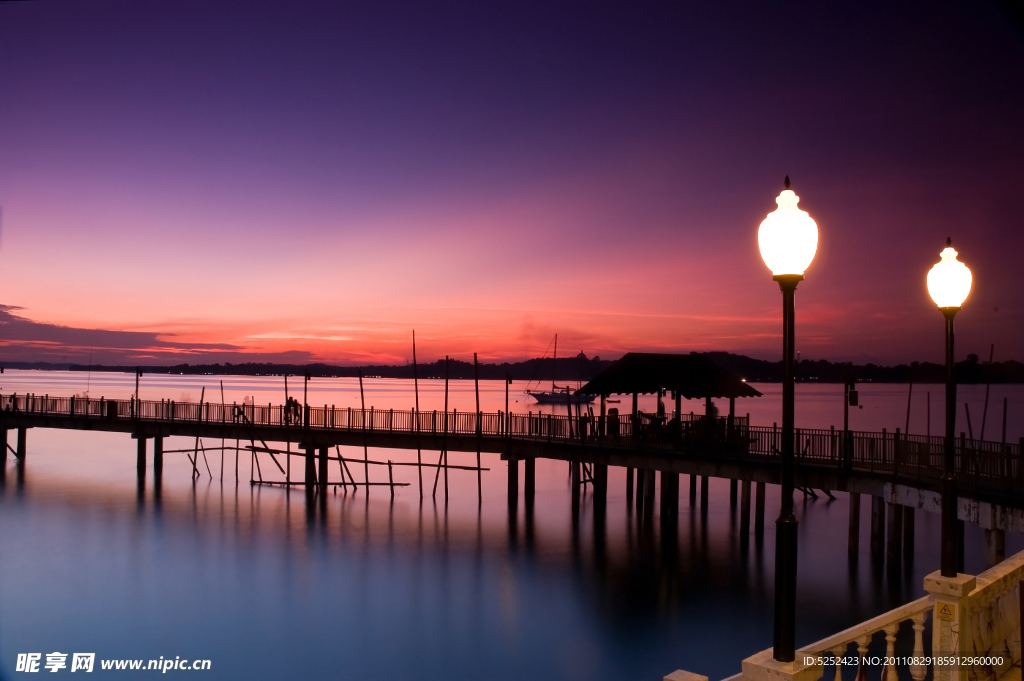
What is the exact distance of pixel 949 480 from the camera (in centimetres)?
810

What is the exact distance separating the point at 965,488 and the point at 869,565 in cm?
1075

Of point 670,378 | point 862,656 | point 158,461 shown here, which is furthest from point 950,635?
point 158,461

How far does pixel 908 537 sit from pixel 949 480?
74.1ft

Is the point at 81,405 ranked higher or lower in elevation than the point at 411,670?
higher

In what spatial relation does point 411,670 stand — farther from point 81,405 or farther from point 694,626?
point 81,405

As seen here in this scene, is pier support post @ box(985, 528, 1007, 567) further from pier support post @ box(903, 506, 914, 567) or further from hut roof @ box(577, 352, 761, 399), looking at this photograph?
hut roof @ box(577, 352, 761, 399)

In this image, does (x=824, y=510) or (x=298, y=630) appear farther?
(x=824, y=510)

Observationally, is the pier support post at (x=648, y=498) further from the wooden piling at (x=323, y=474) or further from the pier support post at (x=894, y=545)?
the wooden piling at (x=323, y=474)

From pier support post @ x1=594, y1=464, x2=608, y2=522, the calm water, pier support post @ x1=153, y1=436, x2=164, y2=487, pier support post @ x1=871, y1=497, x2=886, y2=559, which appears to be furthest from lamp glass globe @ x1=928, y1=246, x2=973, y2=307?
pier support post @ x1=153, y1=436, x2=164, y2=487

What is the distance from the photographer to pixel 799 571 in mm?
28188

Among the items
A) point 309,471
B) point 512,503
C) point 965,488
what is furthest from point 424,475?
point 965,488

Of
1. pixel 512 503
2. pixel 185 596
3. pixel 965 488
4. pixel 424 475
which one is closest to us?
pixel 965 488

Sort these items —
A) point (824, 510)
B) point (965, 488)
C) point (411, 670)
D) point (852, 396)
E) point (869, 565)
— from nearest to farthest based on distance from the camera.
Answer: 1. point (965, 488)
2. point (411, 670)
3. point (869, 565)
4. point (852, 396)
5. point (824, 510)

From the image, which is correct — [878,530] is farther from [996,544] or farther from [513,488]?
[513,488]
